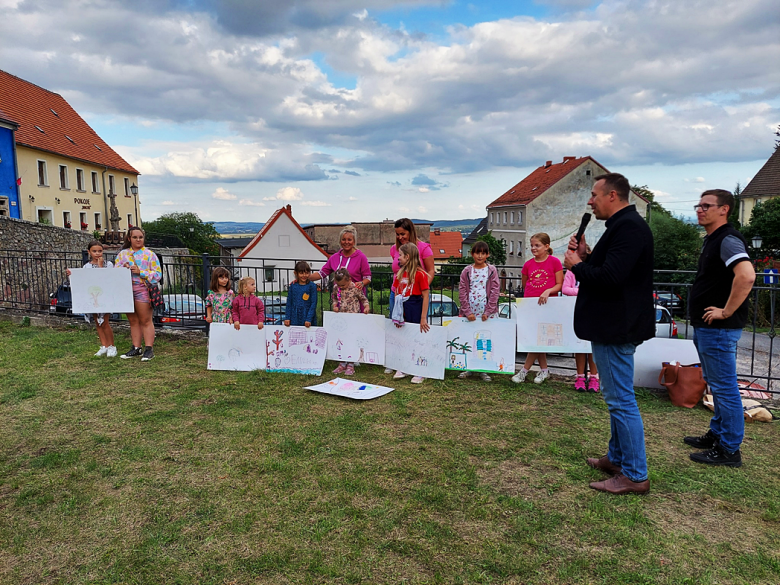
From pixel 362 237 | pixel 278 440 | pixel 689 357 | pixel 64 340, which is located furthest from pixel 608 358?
pixel 362 237

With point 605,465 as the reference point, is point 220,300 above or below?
above

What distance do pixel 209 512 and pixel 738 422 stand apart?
13.0 feet

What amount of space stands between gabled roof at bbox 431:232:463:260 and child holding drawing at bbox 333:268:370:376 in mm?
82516

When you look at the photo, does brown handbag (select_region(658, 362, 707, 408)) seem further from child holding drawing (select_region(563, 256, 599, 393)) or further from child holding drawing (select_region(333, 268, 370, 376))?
child holding drawing (select_region(333, 268, 370, 376))

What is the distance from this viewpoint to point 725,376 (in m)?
3.93

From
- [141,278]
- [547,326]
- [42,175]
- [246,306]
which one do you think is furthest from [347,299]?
[42,175]

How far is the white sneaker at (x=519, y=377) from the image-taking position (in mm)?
6445

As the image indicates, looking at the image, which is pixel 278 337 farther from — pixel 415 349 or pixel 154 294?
pixel 154 294

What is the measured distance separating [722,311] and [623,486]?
151 centimetres

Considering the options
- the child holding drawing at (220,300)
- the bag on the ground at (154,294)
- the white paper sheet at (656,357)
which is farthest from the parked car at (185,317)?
the white paper sheet at (656,357)

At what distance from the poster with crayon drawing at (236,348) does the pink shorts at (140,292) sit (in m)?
1.52

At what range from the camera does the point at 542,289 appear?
6406mm

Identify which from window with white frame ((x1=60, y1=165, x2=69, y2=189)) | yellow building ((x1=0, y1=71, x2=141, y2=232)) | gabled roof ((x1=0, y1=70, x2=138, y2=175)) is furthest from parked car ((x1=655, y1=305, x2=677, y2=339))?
window with white frame ((x1=60, y1=165, x2=69, y2=189))

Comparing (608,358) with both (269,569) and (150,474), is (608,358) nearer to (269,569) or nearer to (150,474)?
(269,569)
